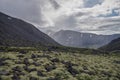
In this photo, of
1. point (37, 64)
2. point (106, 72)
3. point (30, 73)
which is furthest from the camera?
point (106, 72)

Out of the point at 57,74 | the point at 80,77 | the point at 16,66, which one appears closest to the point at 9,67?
the point at 16,66

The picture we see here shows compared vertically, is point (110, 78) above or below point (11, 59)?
below

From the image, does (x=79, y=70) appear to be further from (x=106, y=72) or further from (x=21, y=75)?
(x=21, y=75)

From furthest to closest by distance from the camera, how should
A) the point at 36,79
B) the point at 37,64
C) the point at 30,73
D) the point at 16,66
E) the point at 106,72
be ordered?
the point at 106,72
the point at 37,64
the point at 16,66
the point at 30,73
the point at 36,79

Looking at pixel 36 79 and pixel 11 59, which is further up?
pixel 11 59

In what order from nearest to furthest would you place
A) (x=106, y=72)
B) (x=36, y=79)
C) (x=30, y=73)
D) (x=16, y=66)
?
(x=36, y=79)
(x=30, y=73)
(x=16, y=66)
(x=106, y=72)

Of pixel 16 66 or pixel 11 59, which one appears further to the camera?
pixel 11 59

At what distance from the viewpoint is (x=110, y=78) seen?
6081 cm

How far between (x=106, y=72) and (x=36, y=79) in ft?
102

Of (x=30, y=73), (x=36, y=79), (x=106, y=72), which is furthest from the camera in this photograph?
(x=106, y=72)

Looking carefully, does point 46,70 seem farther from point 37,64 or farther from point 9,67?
point 9,67

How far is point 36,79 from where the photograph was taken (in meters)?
46.0

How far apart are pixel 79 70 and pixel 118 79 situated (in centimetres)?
1258

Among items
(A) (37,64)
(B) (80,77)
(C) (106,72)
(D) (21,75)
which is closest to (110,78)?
(C) (106,72)
